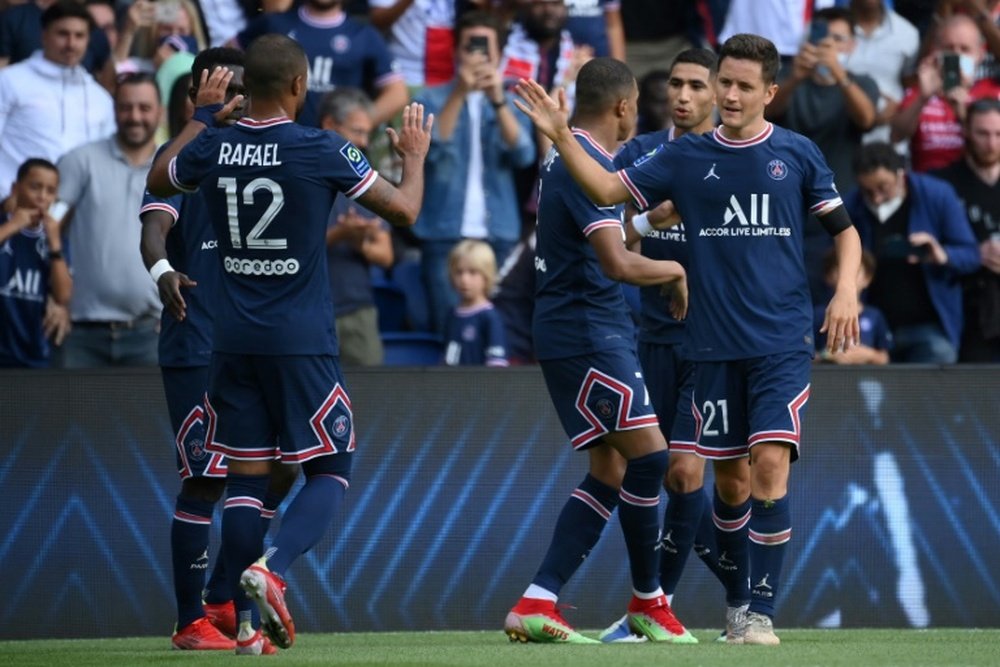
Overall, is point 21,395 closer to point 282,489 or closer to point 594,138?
point 282,489

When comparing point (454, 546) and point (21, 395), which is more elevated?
point (21, 395)

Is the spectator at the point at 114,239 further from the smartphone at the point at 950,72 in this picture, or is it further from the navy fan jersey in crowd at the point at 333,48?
the smartphone at the point at 950,72

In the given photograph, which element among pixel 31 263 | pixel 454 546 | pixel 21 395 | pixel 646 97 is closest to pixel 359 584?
pixel 454 546

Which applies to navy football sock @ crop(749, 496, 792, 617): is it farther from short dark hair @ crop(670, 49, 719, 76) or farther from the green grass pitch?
short dark hair @ crop(670, 49, 719, 76)

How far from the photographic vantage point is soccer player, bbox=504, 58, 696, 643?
8047 mm

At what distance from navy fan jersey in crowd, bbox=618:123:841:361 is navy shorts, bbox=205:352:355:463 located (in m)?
1.53

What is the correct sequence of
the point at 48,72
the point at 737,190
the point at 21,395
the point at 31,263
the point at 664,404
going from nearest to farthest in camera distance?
the point at 737,190 < the point at 664,404 < the point at 21,395 < the point at 31,263 < the point at 48,72

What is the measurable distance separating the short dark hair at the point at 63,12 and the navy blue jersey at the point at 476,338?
131 inches

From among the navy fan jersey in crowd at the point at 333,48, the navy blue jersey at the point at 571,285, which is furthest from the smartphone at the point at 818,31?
the navy blue jersey at the point at 571,285

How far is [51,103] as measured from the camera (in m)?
12.2

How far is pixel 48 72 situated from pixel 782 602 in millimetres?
6019

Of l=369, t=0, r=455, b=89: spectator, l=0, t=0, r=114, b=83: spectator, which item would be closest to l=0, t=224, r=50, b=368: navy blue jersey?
l=0, t=0, r=114, b=83: spectator

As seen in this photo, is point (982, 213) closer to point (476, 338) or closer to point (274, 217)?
point (476, 338)

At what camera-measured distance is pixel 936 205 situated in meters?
11.7
